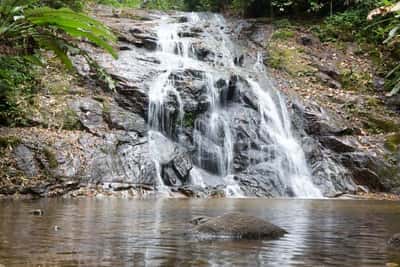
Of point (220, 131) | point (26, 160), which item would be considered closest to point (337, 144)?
point (220, 131)

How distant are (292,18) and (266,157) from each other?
11.3 meters

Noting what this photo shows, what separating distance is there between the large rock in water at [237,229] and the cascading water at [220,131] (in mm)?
7744

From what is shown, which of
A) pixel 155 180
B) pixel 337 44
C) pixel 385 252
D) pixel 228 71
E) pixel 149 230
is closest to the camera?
pixel 385 252

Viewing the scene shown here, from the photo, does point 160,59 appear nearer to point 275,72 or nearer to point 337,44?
point 275,72

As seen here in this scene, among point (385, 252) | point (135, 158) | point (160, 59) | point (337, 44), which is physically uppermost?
point (337, 44)

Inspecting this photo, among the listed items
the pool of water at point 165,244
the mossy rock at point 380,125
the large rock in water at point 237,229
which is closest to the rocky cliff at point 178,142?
the mossy rock at point 380,125

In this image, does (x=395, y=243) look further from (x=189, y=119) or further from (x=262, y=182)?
(x=189, y=119)

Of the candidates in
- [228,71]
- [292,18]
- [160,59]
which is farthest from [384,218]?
[292,18]

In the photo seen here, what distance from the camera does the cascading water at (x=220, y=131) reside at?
1351cm

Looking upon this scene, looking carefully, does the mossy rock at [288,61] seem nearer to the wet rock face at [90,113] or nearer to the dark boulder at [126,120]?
the dark boulder at [126,120]

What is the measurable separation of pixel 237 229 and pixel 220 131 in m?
10.2

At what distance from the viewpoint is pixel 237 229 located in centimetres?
465

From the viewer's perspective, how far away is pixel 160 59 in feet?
56.9

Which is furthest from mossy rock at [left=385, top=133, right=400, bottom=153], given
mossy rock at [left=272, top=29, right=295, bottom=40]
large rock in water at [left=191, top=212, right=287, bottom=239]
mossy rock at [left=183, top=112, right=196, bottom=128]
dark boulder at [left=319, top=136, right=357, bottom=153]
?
large rock in water at [left=191, top=212, right=287, bottom=239]
